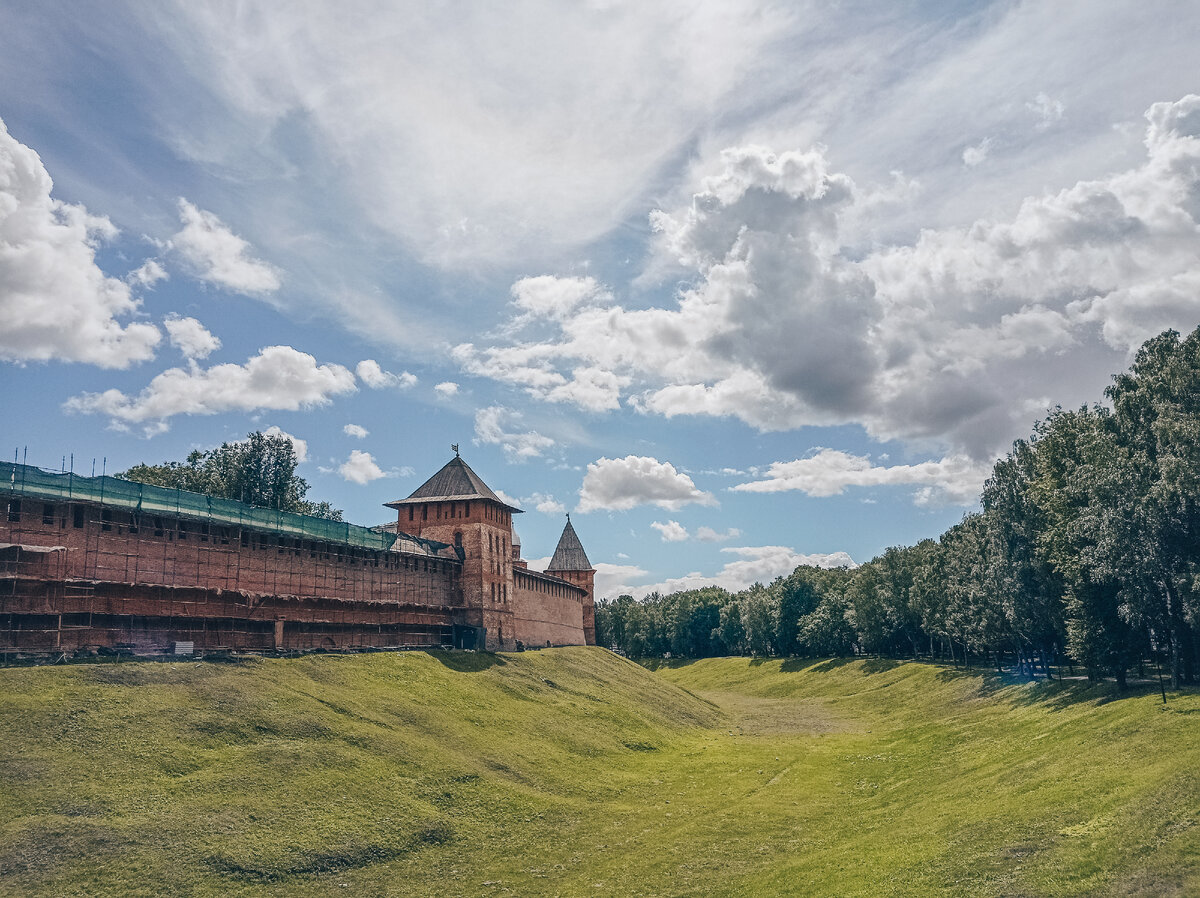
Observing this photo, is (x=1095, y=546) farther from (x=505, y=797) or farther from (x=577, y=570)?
(x=577, y=570)

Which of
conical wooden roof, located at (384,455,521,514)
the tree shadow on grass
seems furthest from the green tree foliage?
the tree shadow on grass

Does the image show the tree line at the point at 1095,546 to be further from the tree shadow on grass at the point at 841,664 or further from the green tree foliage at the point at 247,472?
the green tree foliage at the point at 247,472

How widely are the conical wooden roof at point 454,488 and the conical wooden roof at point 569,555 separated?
35.1 metres

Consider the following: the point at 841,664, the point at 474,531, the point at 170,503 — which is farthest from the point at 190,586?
the point at 841,664

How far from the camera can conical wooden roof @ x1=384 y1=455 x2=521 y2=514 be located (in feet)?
238

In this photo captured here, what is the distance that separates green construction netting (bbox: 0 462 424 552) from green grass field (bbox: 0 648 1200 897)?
9.40 metres

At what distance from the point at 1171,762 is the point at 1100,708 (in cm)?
1734

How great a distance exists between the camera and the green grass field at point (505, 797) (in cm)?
2697

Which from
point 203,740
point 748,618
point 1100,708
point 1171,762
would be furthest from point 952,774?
point 748,618

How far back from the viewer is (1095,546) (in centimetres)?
4859

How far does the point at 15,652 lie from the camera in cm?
3856

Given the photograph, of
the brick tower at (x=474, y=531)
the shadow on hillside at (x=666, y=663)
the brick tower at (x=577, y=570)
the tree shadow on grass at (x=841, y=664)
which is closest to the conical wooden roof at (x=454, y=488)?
the brick tower at (x=474, y=531)

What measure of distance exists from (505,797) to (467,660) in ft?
77.0

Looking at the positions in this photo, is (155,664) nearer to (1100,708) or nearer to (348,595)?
(348,595)
